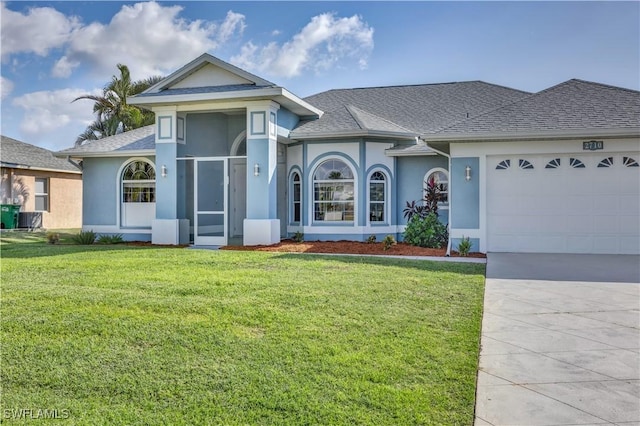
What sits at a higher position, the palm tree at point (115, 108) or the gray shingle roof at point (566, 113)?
the palm tree at point (115, 108)

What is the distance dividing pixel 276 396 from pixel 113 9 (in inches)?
571

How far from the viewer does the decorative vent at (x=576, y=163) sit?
12.3 meters

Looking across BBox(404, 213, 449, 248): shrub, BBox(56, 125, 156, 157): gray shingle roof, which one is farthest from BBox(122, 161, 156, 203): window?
BBox(404, 213, 449, 248): shrub

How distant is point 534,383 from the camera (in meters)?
4.13

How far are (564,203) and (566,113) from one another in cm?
234

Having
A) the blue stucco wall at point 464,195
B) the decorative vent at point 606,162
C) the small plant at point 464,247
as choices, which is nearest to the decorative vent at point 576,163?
the decorative vent at point 606,162

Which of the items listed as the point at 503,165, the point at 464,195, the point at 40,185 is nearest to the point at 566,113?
the point at 503,165

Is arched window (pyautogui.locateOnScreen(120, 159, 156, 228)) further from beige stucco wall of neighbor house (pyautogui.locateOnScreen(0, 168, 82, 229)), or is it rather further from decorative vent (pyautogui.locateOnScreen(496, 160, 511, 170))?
decorative vent (pyautogui.locateOnScreen(496, 160, 511, 170))

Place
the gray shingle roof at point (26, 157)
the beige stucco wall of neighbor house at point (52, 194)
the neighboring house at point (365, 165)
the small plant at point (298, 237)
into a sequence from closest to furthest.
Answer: the neighboring house at point (365, 165) → the small plant at point (298, 237) → the beige stucco wall of neighbor house at point (52, 194) → the gray shingle roof at point (26, 157)

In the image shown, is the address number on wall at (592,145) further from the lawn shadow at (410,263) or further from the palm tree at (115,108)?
the palm tree at (115,108)

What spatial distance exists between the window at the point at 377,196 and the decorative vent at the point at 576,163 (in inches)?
212

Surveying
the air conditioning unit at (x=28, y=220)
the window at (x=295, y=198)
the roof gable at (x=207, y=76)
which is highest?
the roof gable at (x=207, y=76)

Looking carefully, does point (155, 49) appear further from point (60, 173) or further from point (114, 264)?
point (114, 264)

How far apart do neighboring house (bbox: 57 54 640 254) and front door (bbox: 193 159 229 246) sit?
0.13ft
